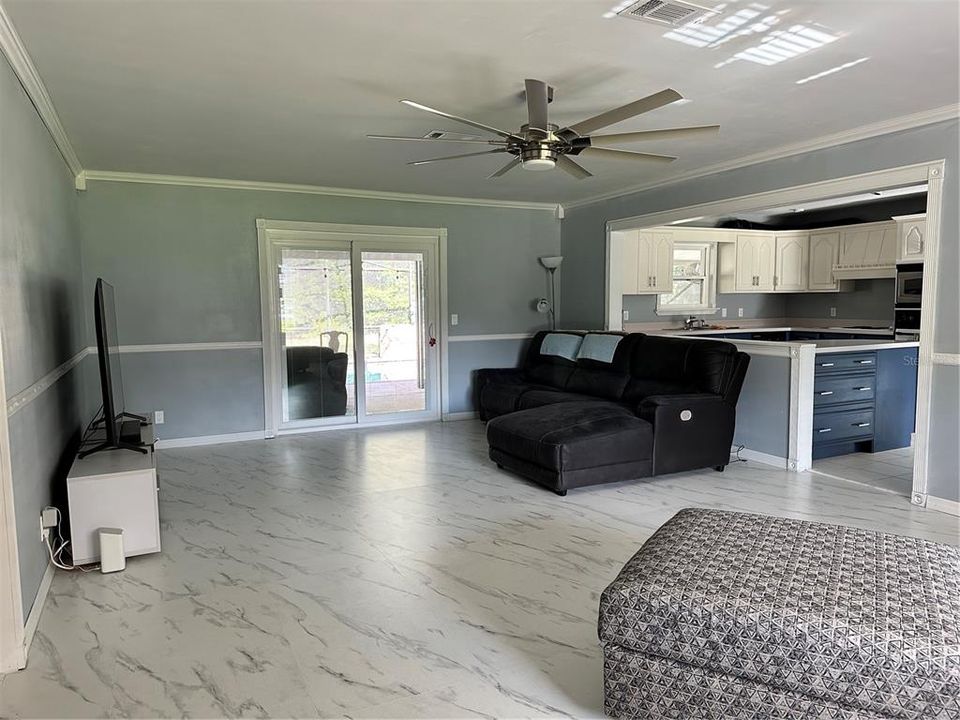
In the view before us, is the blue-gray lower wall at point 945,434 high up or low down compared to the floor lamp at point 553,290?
down

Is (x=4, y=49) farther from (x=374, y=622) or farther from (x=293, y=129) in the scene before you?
(x=374, y=622)

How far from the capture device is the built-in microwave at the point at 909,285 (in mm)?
5805

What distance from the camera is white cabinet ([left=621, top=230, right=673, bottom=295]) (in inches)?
273

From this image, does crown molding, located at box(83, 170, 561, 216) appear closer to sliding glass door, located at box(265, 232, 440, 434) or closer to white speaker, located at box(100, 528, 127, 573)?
sliding glass door, located at box(265, 232, 440, 434)

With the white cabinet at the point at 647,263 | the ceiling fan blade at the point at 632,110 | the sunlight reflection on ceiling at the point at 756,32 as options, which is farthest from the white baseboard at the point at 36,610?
the white cabinet at the point at 647,263

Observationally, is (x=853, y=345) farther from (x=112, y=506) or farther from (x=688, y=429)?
(x=112, y=506)

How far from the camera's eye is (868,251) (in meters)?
7.00

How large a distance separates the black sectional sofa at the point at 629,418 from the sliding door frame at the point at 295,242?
1767mm

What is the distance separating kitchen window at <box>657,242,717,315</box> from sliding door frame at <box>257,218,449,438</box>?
2.78 meters

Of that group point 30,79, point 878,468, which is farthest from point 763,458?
point 30,79

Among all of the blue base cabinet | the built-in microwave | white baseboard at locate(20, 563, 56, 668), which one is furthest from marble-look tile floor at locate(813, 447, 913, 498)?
white baseboard at locate(20, 563, 56, 668)

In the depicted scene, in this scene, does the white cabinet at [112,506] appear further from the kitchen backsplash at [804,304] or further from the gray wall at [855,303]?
the gray wall at [855,303]

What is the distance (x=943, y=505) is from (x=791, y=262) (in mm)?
4595

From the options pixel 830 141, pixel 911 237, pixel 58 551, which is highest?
pixel 830 141
